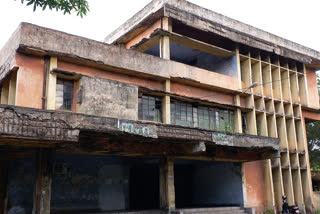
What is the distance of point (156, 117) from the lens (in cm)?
1505

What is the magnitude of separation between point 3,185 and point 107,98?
15.5 ft

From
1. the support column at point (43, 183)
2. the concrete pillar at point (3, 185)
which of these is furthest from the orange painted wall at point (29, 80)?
the concrete pillar at point (3, 185)

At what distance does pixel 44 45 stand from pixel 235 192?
11.0 meters

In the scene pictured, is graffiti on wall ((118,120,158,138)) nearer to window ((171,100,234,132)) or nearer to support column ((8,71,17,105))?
window ((171,100,234,132))

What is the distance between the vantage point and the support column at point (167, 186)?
13.8m

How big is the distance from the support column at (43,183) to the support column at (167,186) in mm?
5044

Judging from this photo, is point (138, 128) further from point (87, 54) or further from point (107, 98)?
point (87, 54)

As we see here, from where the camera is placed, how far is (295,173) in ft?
62.1

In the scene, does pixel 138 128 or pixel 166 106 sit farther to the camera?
pixel 166 106

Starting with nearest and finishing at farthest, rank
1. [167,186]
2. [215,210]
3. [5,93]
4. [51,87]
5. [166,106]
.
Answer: [51,87], [5,93], [167,186], [215,210], [166,106]

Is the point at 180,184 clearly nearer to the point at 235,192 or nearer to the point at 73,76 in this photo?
the point at 235,192

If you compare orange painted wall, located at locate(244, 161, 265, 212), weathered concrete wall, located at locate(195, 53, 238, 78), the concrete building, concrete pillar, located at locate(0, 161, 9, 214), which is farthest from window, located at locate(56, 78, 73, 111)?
orange painted wall, located at locate(244, 161, 265, 212)

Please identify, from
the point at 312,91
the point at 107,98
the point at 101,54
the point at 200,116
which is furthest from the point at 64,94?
the point at 312,91

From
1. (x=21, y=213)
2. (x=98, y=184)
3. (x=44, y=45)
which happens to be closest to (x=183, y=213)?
(x=98, y=184)
